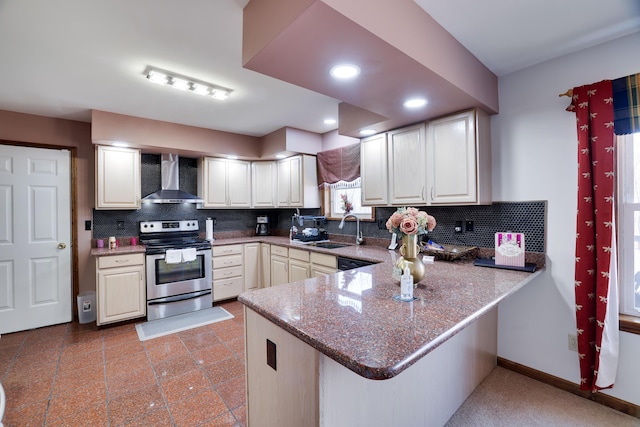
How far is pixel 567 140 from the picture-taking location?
6.68 ft

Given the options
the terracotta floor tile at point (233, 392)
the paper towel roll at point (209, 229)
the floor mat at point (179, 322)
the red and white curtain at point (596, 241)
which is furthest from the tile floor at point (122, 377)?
the red and white curtain at point (596, 241)

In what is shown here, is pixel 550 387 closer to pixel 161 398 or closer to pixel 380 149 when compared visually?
pixel 380 149

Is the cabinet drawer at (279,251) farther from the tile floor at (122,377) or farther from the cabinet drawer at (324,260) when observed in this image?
the tile floor at (122,377)

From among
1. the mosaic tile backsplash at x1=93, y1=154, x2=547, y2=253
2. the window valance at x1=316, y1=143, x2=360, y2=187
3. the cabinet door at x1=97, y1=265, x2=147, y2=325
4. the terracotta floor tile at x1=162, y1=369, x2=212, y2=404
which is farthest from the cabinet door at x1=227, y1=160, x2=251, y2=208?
the terracotta floor tile at x1=162, y1=369, x2=212, y2=404

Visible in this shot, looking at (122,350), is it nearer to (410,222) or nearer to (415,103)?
(410,222)

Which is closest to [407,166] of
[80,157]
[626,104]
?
[626,104]

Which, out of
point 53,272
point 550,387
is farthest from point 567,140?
point 53,272

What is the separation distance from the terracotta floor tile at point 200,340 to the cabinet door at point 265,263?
1.18 m

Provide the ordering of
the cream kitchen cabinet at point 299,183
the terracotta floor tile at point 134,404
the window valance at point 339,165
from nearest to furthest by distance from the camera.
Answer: the terracotta floor tile at point 134,404, the window valance at point 339,165, the cream kitchen cabinet at point 299,183

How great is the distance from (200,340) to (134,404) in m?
0.95

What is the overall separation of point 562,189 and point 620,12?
1058mm

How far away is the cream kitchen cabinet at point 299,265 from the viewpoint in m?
3.41

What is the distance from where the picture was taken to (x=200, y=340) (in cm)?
289

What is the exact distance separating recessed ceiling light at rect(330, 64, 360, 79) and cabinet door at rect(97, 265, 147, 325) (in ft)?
10.3
